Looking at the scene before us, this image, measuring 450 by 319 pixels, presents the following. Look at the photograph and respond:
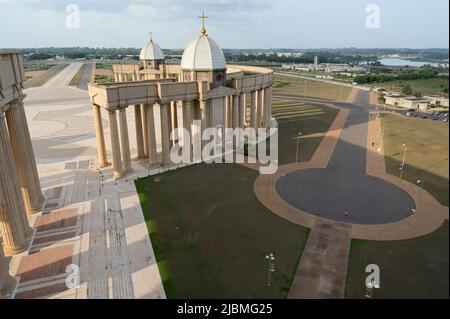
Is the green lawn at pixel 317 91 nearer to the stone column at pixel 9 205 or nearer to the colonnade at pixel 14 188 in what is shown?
the colonnade at pixel 14 188

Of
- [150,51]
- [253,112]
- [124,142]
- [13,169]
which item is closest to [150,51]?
[150,51]

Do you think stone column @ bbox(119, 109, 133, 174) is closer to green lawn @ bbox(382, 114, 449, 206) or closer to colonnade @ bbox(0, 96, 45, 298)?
colonnade @ bbox(0, 96, 45, 298)

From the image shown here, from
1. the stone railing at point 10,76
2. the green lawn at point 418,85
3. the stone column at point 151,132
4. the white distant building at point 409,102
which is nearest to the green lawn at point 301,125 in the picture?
the stone column at point 151,132

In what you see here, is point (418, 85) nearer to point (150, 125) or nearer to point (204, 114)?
point (204, 114)

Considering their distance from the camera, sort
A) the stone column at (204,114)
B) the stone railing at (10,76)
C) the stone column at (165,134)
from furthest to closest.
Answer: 1. the stone column at (204,114)
2. the stone column at (165,134)
3. the stone railing at (10,76)
